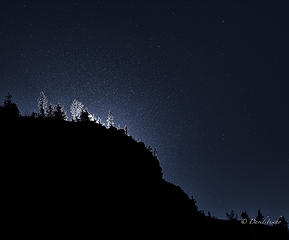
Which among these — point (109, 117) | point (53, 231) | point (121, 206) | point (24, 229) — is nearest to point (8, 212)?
point (24, 229)

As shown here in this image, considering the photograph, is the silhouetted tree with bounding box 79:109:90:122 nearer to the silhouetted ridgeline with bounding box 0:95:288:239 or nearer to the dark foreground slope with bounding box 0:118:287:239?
the dark foreground slope with bounding box 0:118:287:239

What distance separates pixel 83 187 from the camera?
108ft

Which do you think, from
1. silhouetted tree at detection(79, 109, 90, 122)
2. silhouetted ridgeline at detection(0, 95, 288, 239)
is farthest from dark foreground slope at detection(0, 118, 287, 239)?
silhouetted tree at detection(79, 109, 90, 122)

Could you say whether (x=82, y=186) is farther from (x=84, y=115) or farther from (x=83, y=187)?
(x=84, y=115)

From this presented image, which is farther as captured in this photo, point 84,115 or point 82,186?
→ point 84,115

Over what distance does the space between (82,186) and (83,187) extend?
0.17 meters

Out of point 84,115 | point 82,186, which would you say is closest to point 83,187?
point 82,186

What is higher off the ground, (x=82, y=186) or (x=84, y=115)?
(x=84, y=115)

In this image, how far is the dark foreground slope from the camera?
28.0 meters

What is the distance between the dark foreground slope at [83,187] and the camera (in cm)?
2795

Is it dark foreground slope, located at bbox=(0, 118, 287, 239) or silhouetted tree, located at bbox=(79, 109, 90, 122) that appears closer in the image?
dark foreground slope, located at bbox=(0, 118, 287, 239)

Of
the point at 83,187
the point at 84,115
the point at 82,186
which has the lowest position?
the point at 83,187

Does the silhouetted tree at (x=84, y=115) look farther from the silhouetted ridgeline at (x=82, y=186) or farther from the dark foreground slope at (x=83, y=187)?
the silhouetted ridgeline at (x=82, y=186)

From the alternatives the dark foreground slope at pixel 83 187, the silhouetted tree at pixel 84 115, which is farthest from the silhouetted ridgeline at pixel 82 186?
the silhouetted tree at pixel 84 115
